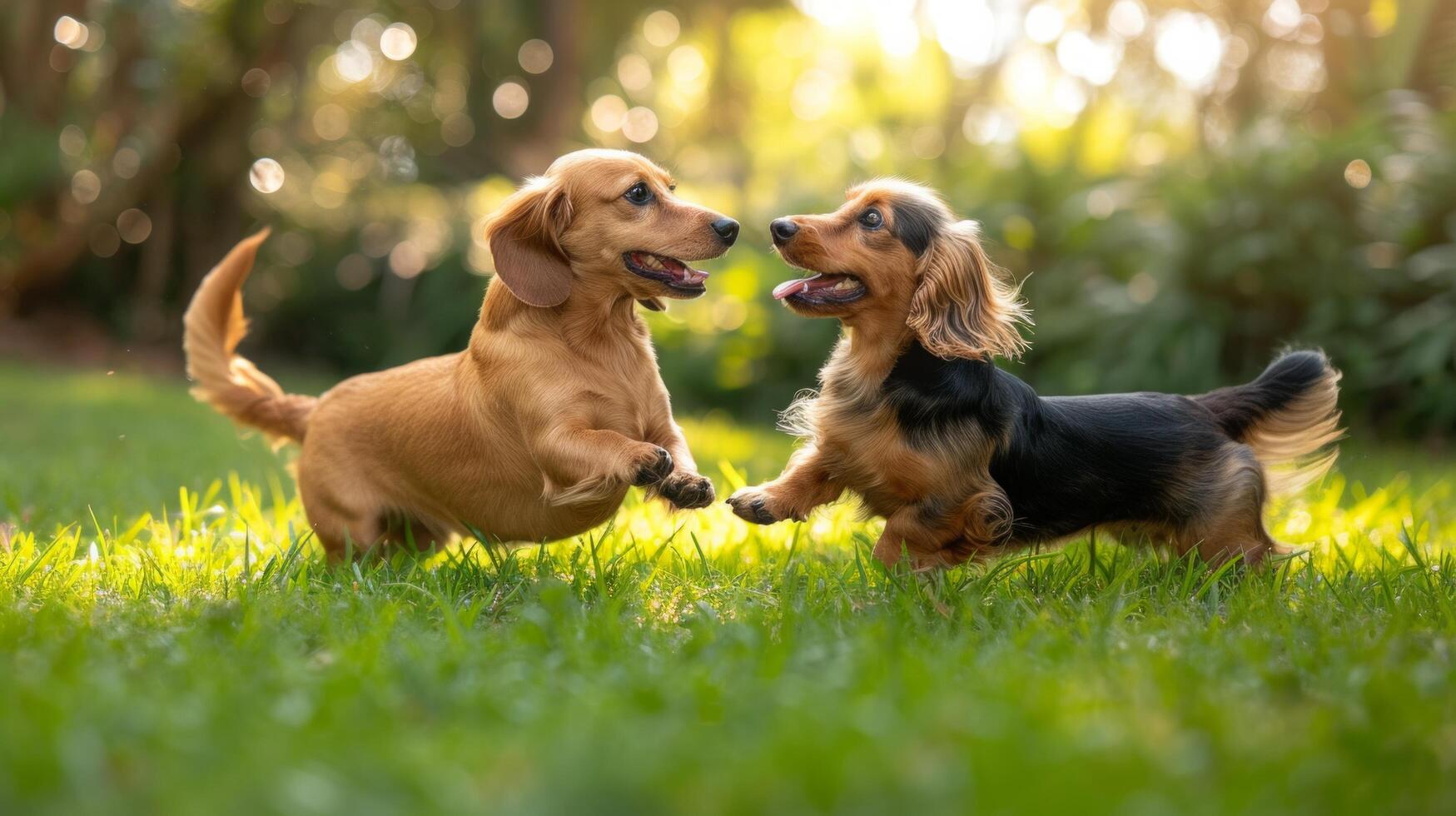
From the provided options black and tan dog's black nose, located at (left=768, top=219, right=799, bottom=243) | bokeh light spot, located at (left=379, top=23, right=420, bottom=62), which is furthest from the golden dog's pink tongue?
bokeh light spot, located at (left=379, top=23, right=420, bottom=62)

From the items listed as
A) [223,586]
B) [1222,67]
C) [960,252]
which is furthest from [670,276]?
[1222,67]

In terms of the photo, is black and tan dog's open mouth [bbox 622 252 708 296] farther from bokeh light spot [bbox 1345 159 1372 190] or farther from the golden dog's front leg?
bokeh light spot [bbox 1345 159 1372 190]

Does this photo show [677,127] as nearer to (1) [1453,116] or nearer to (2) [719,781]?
(1) [1453,116]

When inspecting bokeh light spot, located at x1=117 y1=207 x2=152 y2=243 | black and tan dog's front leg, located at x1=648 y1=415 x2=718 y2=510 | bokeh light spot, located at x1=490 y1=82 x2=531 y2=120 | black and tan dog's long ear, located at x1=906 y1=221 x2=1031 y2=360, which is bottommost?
bokeh light spot, located at x1=117 y1=207 x2=152 y2=243

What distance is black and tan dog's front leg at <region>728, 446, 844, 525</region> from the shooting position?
3600 millimetres

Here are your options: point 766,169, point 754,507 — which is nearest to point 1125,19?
point 766,169

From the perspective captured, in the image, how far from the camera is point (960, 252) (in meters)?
3.83

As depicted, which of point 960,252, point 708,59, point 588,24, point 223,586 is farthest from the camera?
point 708,59

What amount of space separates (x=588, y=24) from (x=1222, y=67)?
32.1 ft

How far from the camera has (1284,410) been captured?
4094 mm

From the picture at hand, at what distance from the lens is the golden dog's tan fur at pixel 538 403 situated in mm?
3729

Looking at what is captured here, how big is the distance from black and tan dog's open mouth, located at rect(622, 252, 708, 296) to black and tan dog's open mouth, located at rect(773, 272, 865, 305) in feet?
0.89

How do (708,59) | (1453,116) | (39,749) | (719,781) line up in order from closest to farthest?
(719,781)
(39,749)
(1453,116)
(708,59)

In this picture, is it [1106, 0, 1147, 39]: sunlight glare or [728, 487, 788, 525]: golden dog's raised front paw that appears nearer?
[728, 487, 788, 525]: golden dog's raised front paw
